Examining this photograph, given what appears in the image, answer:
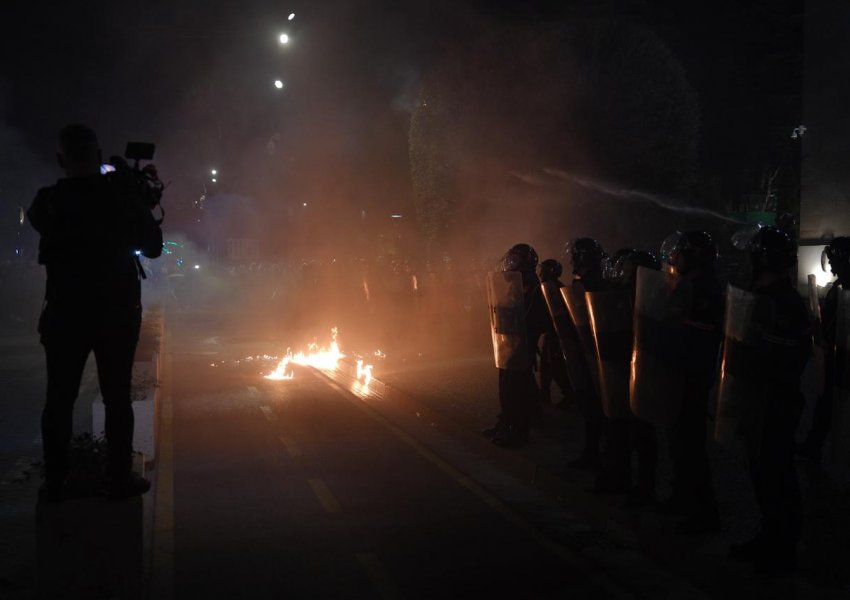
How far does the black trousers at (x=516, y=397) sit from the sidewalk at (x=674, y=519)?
254 mm

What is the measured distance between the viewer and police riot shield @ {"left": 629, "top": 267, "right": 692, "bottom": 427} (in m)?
5.24

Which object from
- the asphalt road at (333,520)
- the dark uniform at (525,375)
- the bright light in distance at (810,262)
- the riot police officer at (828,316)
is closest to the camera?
the asphalt road at (333,520)

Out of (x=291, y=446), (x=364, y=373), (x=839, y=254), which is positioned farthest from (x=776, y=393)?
(x=364, y=373)

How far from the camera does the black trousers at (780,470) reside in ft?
14.8

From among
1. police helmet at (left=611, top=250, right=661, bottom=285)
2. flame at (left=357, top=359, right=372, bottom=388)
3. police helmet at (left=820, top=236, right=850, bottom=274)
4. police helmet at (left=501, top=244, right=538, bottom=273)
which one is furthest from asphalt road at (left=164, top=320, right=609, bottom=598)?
police helmet at (left=820, top=236, right=850, bottom=274)

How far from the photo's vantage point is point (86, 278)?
3566 mm

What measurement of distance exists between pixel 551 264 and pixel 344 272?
20966 mm

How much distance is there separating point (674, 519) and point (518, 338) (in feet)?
8.05

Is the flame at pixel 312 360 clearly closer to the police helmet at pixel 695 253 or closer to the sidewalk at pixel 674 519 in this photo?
the sidewalk at pixel 674 519

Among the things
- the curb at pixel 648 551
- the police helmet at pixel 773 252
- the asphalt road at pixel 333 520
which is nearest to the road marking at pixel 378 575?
the asphalt road at pixel 333 520

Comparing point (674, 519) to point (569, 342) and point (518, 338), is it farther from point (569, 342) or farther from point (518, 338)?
point (518, 338)

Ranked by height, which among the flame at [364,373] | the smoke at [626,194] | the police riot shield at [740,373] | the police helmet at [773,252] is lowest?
the flame at [364,373]

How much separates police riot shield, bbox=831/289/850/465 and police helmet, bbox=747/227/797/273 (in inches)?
17.7

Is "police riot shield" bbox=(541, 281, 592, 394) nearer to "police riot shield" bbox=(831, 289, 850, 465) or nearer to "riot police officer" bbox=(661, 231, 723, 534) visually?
"riot police officer" bbox=(661, 231, 723, 534)
